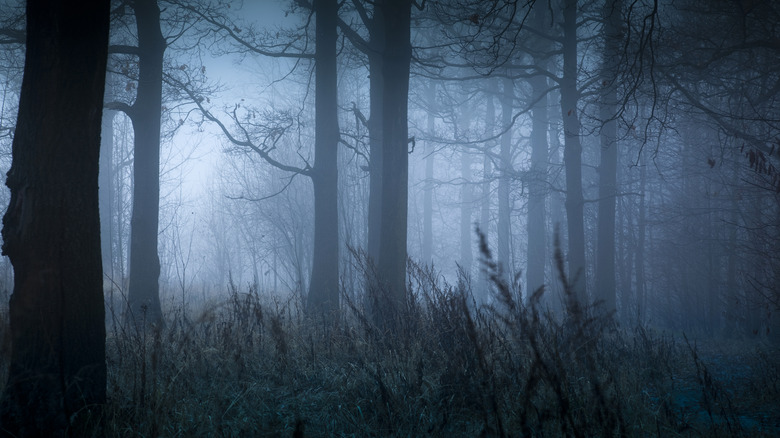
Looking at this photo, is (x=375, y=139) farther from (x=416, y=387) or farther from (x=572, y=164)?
(x=416, y=387)

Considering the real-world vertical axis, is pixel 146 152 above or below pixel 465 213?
above

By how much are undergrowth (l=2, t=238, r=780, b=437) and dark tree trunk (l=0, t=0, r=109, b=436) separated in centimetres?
36

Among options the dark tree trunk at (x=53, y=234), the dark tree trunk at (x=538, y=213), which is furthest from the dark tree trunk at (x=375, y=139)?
the dark tree trunk at (x=538, y=213)

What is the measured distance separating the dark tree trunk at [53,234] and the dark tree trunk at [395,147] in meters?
3.70

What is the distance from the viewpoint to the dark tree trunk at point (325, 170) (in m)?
7.96

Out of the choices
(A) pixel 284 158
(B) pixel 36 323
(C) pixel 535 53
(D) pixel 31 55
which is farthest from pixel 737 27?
(A) pixel 284 158

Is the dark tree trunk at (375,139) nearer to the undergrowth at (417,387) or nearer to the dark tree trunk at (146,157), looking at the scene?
the dark tree trunk at (146,157)

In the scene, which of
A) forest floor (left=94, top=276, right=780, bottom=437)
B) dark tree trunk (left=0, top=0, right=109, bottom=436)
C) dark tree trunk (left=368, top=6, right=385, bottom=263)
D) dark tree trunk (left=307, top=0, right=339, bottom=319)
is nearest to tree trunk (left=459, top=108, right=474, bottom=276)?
dark tree trunk (left=368, top=6, right=385, bottom=263)

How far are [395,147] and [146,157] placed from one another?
434 cm

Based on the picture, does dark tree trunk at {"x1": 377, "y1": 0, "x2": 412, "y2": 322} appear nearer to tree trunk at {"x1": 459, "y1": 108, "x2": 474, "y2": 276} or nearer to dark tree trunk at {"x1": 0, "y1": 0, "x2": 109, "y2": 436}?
dark tree trunk at {"x1": 0, "y1": 0, "x2": 109, "y2": 436}

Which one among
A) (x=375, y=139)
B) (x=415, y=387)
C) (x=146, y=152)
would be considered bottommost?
(x=415, y=387)

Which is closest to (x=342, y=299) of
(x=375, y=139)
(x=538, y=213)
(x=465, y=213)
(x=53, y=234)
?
(x=53, y=234)

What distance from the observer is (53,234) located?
268cm

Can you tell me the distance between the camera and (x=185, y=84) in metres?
7.97
